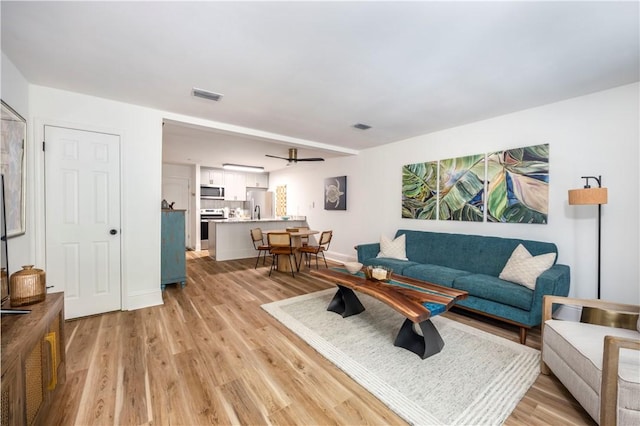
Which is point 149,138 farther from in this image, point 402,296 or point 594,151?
point 594,151

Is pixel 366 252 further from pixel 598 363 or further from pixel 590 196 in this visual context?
pixel 598 363

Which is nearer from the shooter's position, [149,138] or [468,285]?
[468,285]

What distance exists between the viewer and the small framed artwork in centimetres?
603

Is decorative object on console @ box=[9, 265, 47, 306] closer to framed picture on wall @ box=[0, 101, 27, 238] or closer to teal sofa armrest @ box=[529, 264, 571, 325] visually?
framed picture on wall @ box=[0, 101, 27, 238]

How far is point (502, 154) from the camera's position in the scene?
11.4 feet

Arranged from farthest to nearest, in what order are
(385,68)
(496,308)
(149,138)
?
(149,138) → (496,308) → (385,68)

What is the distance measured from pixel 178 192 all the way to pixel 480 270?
761 centimetres

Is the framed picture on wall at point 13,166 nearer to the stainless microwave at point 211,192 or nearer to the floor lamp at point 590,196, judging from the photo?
the floor lamp at point 590,196

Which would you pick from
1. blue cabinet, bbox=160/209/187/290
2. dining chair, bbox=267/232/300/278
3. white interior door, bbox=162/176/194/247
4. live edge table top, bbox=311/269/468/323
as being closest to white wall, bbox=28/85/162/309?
blue cabinet, bbox=160/209/187/290

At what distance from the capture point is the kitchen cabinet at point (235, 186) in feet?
27.7

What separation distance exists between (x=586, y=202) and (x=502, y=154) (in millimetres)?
1187

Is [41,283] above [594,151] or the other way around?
the other way around

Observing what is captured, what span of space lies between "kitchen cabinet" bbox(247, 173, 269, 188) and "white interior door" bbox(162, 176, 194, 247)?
6.20 ft

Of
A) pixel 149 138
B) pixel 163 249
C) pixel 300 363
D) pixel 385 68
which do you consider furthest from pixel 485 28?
pixel 163 249
